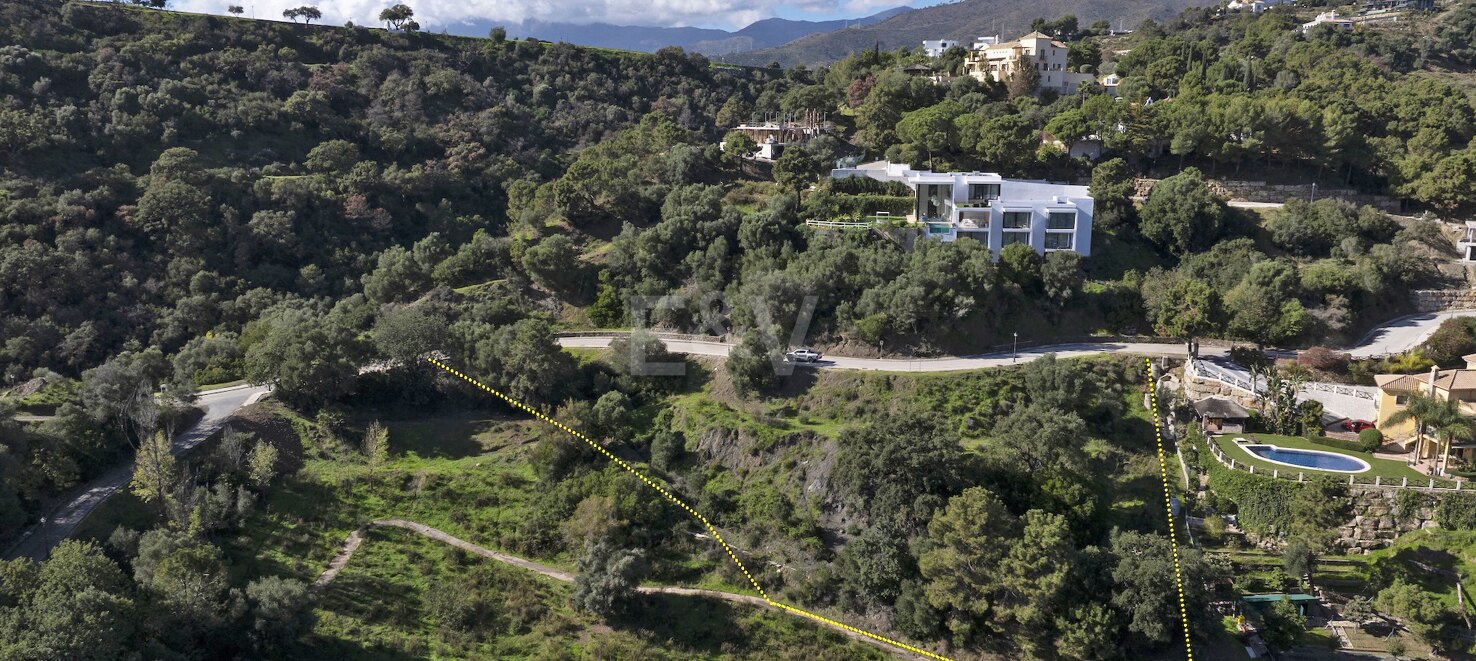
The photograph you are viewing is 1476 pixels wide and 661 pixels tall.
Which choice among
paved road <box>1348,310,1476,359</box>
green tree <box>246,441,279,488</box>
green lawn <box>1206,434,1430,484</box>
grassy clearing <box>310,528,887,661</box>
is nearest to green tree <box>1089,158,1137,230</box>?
paved road <box>1348,310,1476,359</box>

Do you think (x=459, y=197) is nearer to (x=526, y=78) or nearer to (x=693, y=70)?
(x=526, y=78)

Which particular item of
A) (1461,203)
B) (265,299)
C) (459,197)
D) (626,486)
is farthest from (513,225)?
(1461,203)

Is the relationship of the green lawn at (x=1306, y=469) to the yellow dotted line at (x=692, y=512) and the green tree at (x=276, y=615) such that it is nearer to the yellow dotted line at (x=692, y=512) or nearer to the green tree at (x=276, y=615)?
the yellow dotted line at (x=692, y=512)

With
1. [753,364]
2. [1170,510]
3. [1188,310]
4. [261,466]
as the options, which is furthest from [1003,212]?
[261,466]

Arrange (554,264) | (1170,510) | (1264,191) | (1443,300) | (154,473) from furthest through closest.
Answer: (1264,191) < (554,264) < (1443,300) < (154,473) < (1170,510)

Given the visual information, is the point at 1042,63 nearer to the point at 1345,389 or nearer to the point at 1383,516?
the point at 1345,389

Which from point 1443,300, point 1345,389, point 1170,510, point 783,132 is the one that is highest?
point 783,132
